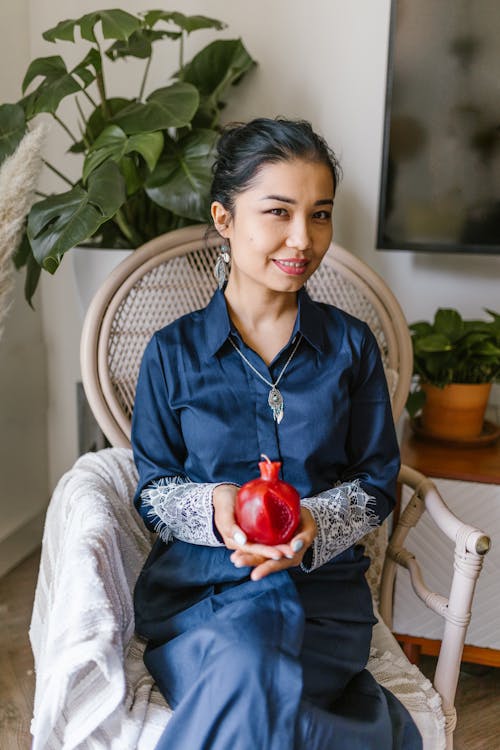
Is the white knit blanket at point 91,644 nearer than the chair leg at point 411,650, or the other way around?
the white knit blanket at point 91,644

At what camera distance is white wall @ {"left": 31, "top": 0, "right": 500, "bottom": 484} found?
1906 millimetres

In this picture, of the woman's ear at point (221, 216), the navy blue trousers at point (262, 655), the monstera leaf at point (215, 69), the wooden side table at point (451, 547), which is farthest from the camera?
the monstera leaf at point (215, 69)

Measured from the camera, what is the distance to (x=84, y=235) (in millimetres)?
1346

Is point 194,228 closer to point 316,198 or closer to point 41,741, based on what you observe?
point 316,198

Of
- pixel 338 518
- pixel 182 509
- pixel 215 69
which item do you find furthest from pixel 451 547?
pixel 215 69

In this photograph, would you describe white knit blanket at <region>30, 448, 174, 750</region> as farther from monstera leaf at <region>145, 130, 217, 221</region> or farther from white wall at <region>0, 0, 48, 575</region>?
white wall at <region>0, 0, 48, 575</region>

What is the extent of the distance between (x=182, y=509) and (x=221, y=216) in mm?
461

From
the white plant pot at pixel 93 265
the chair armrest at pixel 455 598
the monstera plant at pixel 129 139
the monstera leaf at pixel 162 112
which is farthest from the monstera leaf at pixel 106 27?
the chair armrest at pixel 455 598

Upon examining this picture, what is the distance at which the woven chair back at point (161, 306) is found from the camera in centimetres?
144

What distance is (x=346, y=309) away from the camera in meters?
1.58

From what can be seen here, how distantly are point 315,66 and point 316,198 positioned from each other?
97 cm

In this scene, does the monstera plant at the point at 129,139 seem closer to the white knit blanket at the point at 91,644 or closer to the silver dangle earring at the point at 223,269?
the silver dangle earring at the point at 223,269

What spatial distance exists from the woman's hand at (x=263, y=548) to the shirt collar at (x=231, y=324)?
0.28 metres

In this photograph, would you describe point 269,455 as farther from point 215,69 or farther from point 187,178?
point 215,69
